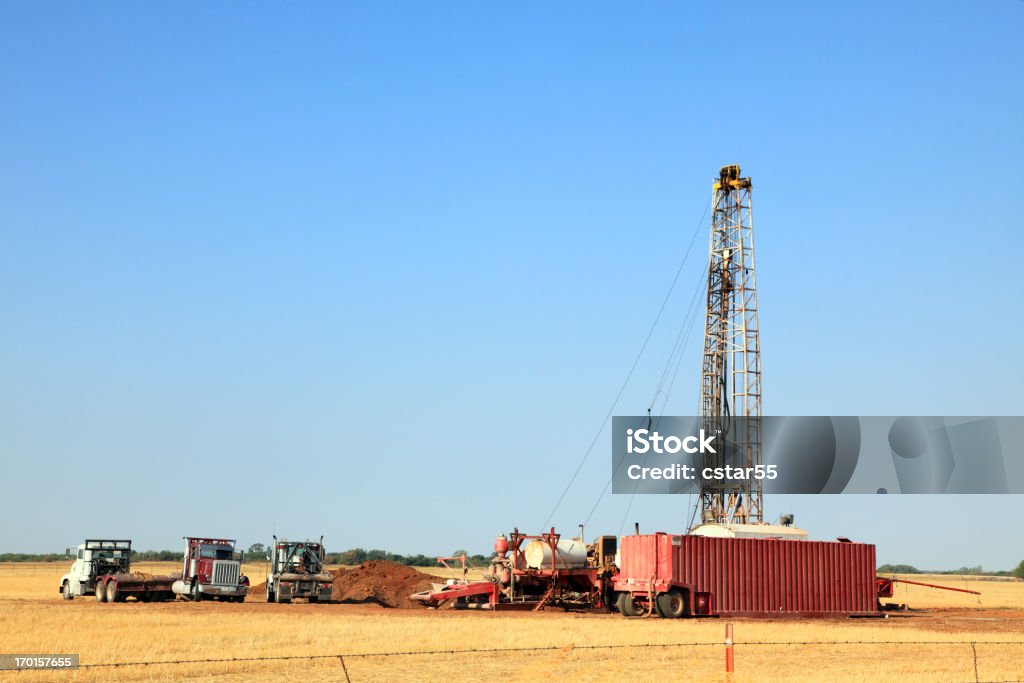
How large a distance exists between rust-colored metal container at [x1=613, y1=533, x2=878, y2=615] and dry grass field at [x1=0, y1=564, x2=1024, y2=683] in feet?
6.66

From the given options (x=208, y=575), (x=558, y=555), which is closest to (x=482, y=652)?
(x=558, y=555)

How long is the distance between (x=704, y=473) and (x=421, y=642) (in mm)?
32105

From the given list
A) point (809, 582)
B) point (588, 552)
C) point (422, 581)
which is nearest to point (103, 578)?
point (422, 581)

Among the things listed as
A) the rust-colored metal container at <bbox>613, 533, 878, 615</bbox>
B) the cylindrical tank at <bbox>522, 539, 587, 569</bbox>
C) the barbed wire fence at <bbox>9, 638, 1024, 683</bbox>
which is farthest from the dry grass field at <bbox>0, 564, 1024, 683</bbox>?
the cylindrical tank at <bbox>522, 539, 587, 569</bbox>

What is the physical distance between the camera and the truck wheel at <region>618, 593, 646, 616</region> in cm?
4038

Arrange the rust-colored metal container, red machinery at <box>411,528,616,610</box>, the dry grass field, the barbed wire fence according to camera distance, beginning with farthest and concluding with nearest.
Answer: red machinery at <box>411,528,616,610</box> < the rust-colored metal container < the dry grass field < the barbed wire fence

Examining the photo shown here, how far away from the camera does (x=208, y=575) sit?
143 ft

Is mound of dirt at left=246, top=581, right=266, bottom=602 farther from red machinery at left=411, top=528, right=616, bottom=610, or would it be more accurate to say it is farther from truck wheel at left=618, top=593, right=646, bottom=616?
truck wheel at left=618, top=593, right=646, bottom=616

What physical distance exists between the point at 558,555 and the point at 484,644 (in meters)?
17.3

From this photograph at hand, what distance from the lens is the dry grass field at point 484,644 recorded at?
20.6 metres

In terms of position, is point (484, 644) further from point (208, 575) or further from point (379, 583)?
point (379, 583)

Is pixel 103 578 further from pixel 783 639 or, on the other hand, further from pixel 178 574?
pixel 783 639

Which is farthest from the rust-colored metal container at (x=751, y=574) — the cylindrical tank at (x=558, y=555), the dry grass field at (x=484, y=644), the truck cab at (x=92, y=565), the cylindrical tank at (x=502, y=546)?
the truck cab at (x=92, y=565)

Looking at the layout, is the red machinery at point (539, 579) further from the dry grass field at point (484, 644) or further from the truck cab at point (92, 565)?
the truck cab at point (92, 565)
